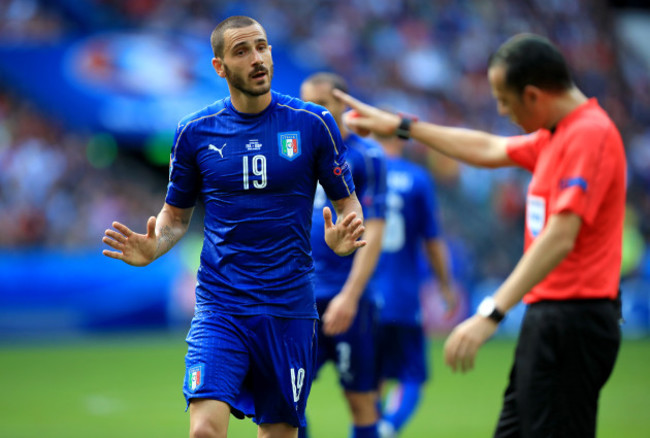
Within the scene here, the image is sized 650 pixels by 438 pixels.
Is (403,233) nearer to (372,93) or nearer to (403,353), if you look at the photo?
(403,353)

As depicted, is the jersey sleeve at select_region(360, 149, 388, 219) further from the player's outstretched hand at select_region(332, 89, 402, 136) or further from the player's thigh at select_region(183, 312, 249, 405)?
the player's thigh at select_region(183, 312, 249, 405)

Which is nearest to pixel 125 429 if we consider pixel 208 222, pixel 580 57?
pixel 208 222

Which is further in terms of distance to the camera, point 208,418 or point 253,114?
point 253,114

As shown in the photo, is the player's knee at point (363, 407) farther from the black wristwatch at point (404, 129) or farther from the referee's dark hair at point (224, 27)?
the referee's dark hair at point (224, 27)

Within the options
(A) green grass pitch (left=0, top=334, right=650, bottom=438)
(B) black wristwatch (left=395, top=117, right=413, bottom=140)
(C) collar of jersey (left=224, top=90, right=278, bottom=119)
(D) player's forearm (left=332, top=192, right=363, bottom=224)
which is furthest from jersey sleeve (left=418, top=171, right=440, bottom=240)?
(C) collar of jersey (left=224, top=90, right=278, bottom=119)

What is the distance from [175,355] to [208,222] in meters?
10.7

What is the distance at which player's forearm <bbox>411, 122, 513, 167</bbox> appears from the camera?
17.3ft

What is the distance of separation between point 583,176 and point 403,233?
15.2ft

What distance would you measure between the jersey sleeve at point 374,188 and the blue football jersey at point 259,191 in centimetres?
178

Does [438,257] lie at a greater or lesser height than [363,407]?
greater

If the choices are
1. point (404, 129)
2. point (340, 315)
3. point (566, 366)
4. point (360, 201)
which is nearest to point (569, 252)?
point (566, 366)

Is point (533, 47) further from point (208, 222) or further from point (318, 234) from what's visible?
point (318, 234)

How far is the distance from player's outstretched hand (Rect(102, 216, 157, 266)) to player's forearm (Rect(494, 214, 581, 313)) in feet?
6.75

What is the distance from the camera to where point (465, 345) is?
3889 mm
